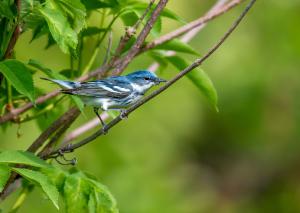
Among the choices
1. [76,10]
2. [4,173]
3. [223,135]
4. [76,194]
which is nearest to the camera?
[4,173]

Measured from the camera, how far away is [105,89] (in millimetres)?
4012

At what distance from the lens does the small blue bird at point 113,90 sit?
3612 mm

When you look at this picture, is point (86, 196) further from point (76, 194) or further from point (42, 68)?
point (42, 68)

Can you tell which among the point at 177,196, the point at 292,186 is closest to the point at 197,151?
the point at 292,186

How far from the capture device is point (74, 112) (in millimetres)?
3377

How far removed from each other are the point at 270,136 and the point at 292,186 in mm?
731

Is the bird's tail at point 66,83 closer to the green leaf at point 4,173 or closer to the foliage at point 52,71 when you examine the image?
the foliage at point 52,71

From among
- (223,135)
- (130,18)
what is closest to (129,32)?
(130,18)

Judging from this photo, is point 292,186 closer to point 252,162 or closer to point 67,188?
point 252,162

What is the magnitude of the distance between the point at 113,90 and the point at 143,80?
0.89 ft

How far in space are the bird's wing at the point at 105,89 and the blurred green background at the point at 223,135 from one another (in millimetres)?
2186

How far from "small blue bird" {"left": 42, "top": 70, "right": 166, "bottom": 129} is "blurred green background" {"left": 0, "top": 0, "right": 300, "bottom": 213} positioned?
2116 mm

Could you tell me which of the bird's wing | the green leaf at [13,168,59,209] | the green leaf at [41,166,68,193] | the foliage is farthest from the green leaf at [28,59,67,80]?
the green leaf at [13,168,59,209]

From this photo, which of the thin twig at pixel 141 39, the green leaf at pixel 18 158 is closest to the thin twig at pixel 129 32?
the thin twig at pixel 141 39
